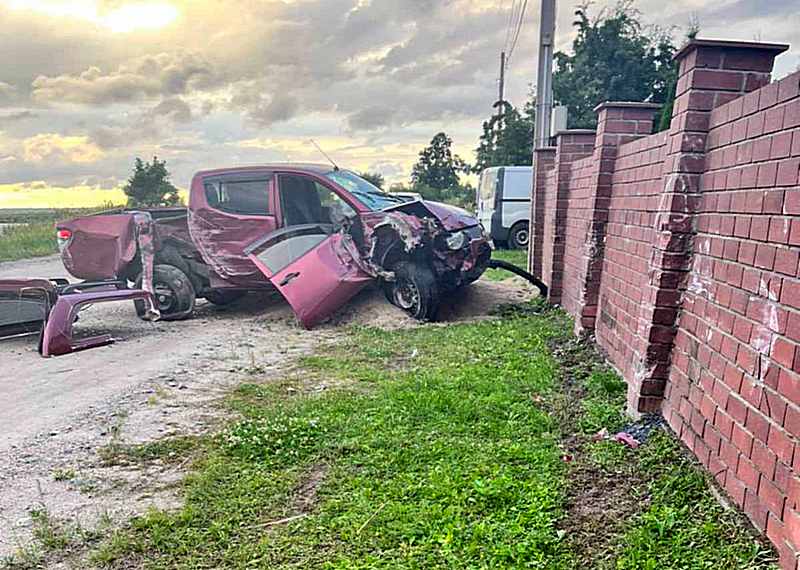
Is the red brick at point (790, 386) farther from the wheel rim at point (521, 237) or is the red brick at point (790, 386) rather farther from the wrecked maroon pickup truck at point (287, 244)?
the wheel rim at point (521, 237)

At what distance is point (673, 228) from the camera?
312 centimetres

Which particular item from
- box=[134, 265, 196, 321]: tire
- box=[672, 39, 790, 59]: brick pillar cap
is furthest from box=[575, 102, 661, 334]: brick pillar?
box=[134, 265, 196, 321]: tire

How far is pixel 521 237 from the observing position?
1457 cm

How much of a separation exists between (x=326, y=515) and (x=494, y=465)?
909 mm

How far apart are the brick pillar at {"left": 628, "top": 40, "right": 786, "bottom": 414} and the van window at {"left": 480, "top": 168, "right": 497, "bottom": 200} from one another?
1148cm

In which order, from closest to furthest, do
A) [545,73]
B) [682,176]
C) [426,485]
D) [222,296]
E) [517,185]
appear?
[426,485] < [682,176] < [222,296] < [545,73] < [517,185]

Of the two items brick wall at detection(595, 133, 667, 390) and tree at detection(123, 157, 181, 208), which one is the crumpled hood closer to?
brick wall at detection(595, 133, 667, 390)

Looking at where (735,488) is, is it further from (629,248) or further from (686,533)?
(629,248)

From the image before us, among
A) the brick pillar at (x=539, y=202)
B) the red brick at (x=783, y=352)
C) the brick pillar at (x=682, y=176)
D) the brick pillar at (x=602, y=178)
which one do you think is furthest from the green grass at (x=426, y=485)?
the brick pillar at (x=539, y=202)

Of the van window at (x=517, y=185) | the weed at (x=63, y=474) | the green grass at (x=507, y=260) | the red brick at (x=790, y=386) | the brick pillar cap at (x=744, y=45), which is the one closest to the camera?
the red brick at (x=790, y=386)

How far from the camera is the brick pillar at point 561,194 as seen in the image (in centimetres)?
668

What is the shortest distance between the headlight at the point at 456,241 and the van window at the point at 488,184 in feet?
25.7

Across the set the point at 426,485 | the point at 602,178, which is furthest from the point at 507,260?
the point at 426,485

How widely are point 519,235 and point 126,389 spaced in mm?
11411
